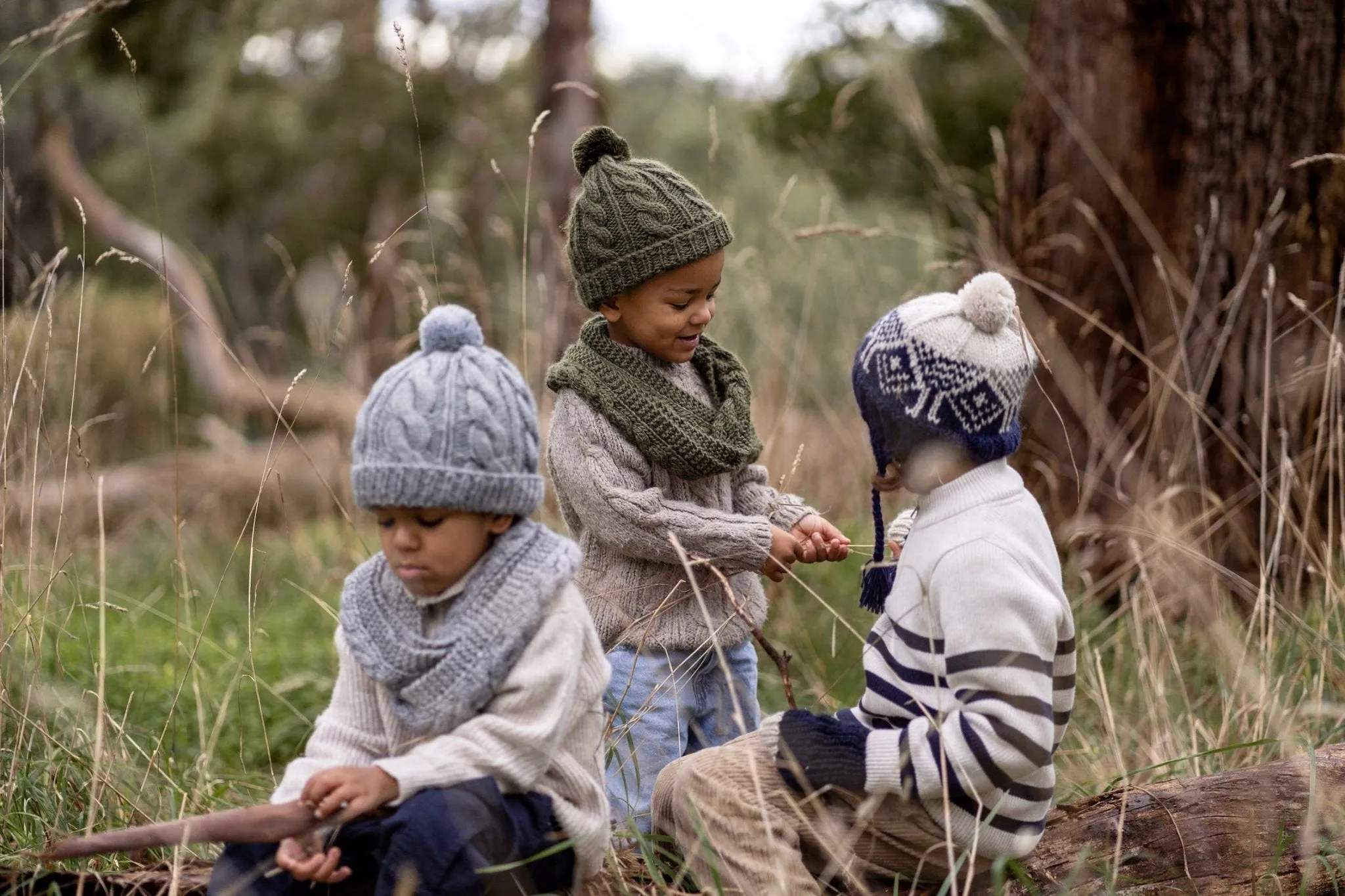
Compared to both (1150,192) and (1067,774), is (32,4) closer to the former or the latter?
(1150,192)

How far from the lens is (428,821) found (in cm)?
196

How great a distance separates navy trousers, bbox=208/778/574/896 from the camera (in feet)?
6.42

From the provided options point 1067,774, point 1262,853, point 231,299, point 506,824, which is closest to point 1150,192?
point 1067,774

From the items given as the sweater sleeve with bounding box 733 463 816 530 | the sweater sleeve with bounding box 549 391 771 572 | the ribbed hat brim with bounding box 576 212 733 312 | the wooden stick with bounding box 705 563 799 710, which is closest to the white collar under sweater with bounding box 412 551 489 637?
the wooden stick with bounding box 705 563 799 710

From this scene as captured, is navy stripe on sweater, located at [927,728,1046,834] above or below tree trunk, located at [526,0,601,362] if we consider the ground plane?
below

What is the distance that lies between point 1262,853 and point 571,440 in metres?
1.55

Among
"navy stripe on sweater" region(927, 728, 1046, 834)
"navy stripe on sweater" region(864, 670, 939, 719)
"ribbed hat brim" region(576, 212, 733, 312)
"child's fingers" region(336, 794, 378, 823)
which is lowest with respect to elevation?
"navy stripe on sweater" region(927, 728, 1046, 834)

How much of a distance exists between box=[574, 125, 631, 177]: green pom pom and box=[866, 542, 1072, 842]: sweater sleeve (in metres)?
1.25

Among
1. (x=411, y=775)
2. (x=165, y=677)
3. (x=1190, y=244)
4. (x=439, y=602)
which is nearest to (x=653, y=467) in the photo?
(x=439, y=602)

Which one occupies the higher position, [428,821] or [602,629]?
[428,821]

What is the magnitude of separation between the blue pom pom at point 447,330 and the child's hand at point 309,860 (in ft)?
2.51

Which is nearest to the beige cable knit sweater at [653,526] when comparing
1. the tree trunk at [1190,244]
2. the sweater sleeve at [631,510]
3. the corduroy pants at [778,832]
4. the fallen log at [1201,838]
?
the sweater sleeve at [631,510]

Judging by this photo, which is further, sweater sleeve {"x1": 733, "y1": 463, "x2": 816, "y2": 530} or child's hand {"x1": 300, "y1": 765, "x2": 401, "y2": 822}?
sweater sleeve {"x1": 733, "y1": 463, "x2": 816, "y2": 530}

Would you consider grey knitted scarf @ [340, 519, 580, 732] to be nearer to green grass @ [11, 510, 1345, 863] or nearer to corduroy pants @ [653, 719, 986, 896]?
corduroy pants @ [653, 719, 986, 896]
